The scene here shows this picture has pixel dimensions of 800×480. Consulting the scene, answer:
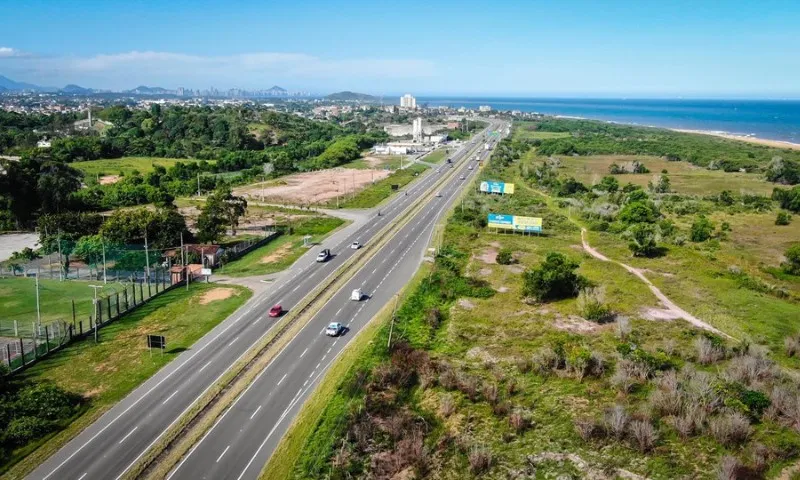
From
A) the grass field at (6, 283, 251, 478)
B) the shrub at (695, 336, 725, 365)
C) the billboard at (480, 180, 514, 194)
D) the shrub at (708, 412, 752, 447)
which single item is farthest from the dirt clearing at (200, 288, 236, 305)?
the billboard at (480, 180, 514, 194)

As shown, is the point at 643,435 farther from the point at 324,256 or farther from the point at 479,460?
the point at 324,256

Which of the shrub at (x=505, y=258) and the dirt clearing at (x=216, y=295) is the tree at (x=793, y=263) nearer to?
the shrub at (x=505, y=258)

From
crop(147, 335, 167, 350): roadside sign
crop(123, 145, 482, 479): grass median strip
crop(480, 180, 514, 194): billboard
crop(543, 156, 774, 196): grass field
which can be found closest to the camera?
crop(123, 145, 482, 479): grass median strip

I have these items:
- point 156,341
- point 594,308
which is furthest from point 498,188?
point 156,341

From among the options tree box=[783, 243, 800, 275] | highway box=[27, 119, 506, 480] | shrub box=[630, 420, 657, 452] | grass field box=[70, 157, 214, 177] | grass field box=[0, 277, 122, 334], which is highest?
grass field box=[70, 157, 214, 177]

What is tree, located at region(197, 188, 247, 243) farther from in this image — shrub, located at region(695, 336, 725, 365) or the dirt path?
shrub, located at region(695, 336, 725, 365)

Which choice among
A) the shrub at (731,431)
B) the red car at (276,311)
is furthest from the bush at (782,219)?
the red car at (276,311)

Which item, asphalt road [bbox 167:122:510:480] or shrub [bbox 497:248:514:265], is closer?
asphalt road [bbox 167:122:510:480]
